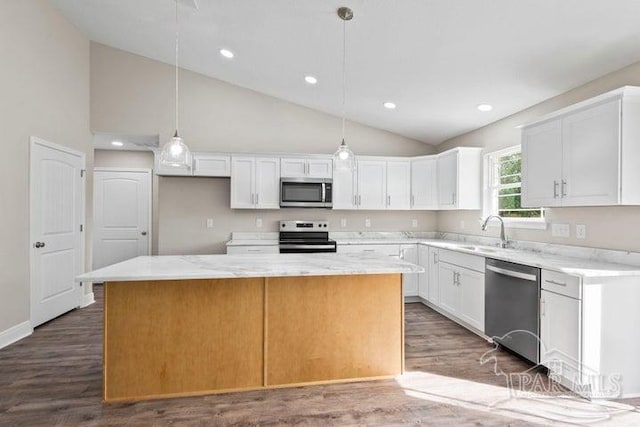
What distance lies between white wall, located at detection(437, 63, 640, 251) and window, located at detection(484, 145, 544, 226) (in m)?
0.12

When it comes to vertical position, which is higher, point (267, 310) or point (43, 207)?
point (43, 207)

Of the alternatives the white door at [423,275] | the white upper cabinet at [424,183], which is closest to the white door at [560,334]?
the white door at [423,275]

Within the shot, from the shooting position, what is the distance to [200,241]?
5133 millimetres

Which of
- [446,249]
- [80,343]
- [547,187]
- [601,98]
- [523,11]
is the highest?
[523,11]

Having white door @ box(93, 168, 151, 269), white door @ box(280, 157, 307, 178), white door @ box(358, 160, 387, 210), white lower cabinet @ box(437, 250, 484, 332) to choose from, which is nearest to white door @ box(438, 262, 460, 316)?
white lower cabinet @ box(437, 250, 484, 332)

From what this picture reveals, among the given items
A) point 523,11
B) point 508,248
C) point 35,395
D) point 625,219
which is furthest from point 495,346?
point 35,395

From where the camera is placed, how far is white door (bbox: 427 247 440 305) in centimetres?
443

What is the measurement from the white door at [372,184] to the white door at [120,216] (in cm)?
398

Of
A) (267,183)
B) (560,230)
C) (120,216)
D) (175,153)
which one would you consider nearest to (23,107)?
(175,153)

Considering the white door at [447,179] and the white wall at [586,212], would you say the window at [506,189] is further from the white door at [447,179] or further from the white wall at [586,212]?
the white door at [447,179]

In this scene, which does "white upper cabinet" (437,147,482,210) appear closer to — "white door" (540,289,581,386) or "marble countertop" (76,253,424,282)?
"white door" (540,289,581,386)

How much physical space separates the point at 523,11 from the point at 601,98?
858 millimetres

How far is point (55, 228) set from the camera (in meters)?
4.13

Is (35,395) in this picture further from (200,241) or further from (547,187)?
(547,187)
